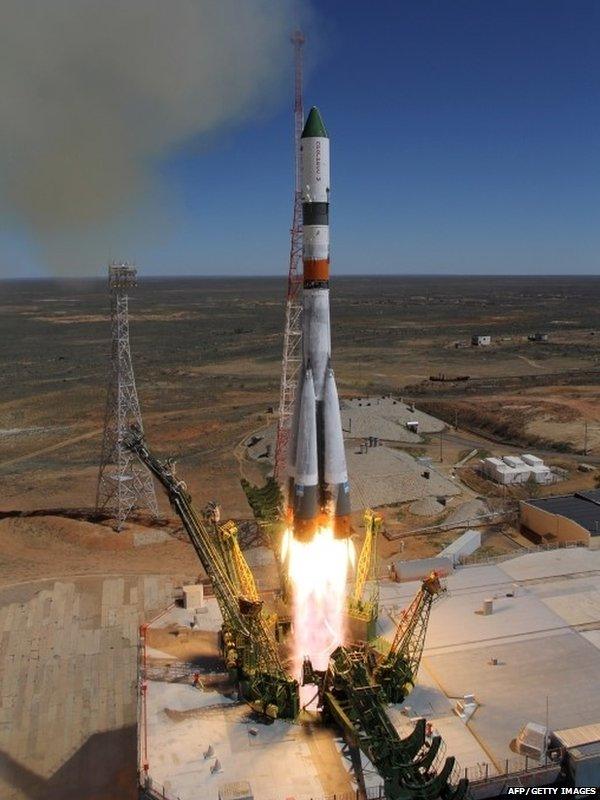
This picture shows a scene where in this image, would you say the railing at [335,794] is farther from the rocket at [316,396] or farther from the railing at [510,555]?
the railing at [510,555]

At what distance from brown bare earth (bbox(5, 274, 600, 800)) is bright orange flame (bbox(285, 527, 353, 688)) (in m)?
4.69

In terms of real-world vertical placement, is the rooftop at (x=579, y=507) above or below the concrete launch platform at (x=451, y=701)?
above

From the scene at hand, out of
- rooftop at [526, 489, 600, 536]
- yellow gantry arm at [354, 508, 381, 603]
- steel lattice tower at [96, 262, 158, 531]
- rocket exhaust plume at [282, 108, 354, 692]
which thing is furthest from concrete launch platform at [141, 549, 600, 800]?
steel lattice tower at [96, 262, 158, 531]

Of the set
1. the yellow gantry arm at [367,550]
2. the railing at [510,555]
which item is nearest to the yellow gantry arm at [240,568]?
the yellow gantry arm at [367,550]

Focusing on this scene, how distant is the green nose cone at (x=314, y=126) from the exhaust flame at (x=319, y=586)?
17485mm

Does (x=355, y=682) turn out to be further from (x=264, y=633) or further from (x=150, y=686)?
(x=150, y=686)

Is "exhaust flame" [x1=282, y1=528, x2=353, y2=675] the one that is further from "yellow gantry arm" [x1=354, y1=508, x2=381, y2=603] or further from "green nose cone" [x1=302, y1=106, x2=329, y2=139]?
"green nose cone" [x1=302, y1=106, x2=329, y2=139]

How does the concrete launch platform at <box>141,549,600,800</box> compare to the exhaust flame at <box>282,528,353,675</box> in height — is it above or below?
below

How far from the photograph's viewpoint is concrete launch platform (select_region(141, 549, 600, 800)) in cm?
2486

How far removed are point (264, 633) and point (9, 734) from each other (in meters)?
13.9

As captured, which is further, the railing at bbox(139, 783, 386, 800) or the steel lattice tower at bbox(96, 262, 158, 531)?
the steel lattice tower at bbox(96, 262, 158, 531)

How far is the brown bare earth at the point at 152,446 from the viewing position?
114ft

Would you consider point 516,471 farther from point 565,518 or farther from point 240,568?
point 240,568

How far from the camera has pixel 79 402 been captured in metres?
105
